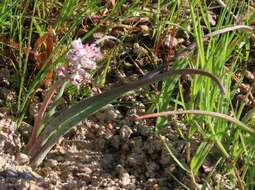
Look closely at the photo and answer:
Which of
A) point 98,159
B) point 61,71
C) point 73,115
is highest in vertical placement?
point 61,71

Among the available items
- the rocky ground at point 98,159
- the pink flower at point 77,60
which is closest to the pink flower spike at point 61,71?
the pink flower at point 77,60

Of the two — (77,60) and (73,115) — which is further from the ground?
(77,60)

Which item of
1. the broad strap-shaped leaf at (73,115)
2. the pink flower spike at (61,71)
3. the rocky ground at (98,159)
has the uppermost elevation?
the pink flower spike at (61,71)

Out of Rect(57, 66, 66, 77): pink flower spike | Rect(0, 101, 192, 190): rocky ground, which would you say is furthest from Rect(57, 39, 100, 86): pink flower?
Rect(0, 101, 192, 190): rocky ground

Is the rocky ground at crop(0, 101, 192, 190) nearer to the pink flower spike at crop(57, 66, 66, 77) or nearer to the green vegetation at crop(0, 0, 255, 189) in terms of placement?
the green vegetation at crop(0, 0, 255, 189)

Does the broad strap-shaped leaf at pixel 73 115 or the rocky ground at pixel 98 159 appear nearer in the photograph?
the broad strap-shaped leaf at pixel 73 115

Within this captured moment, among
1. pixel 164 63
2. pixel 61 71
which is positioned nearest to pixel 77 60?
pixel 61 71

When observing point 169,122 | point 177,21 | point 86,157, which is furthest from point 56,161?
point 177,21

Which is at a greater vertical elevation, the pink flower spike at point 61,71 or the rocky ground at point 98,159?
the pink flower spike at point 61,71

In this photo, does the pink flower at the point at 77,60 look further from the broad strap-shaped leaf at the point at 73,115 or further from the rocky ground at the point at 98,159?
the rocky ground at the point at 98,159

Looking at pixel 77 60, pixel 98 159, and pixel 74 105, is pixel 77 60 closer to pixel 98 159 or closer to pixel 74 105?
pixel 74 105

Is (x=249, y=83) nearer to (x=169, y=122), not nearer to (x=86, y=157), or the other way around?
(x=169, y=122)

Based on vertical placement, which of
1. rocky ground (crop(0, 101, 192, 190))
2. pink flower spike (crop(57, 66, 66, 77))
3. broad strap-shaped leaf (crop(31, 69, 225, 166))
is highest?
pink flower spike (crop(57, 66, 66, 77))
